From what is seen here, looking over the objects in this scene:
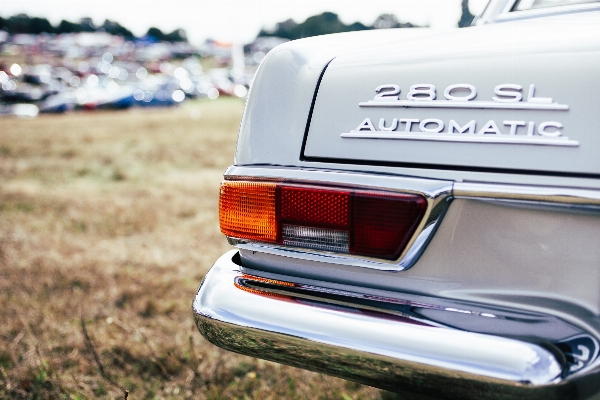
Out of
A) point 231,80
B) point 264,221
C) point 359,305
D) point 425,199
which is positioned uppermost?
point 425,199

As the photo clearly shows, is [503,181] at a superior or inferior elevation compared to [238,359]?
superior

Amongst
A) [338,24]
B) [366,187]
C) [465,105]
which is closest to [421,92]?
[465,105]

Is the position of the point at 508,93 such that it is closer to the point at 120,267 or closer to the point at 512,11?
the point at 512,11

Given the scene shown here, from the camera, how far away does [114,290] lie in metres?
2.97

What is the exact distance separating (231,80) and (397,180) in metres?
35.4

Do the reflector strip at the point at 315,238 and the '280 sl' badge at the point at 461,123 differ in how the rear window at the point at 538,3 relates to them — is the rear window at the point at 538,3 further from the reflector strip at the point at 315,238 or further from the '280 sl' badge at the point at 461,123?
the reflector strip at the point at 315,238

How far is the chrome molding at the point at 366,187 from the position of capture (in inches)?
45.7

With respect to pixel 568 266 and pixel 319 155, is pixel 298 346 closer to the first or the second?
pixel 319 155

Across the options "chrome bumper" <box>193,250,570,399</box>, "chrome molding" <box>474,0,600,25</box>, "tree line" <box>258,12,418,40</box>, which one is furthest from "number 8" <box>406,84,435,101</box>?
"tree line" <box>258,12,418,40</box>

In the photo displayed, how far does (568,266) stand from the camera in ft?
3.60

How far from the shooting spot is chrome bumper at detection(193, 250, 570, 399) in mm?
1052

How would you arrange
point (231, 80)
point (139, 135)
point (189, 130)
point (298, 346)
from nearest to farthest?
point (298, 346) < point (139, 135) < point (189, 130) < point (231, 80)

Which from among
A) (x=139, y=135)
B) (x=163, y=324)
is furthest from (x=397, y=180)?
(x=139, y=135)

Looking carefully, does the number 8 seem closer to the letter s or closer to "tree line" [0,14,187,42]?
the letter s
